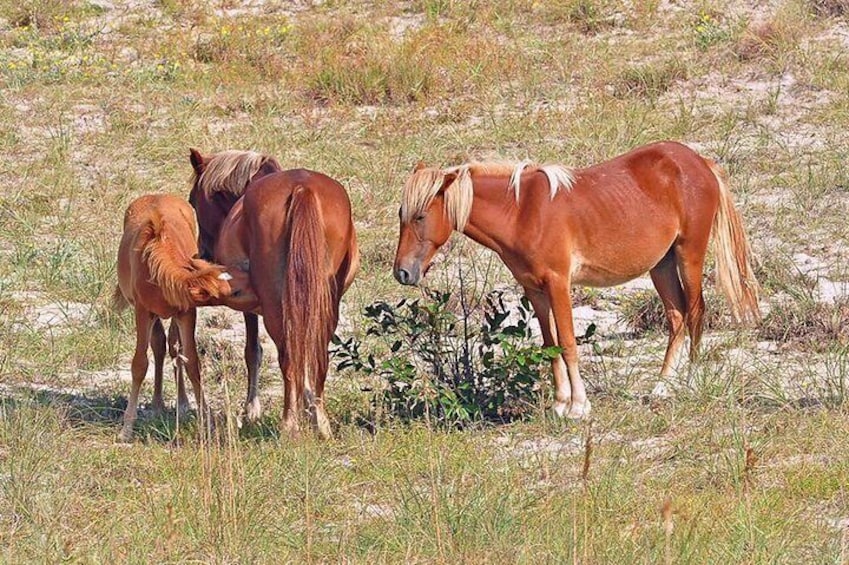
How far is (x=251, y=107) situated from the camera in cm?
1320

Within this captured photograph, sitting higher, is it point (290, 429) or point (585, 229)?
point (585, 229)

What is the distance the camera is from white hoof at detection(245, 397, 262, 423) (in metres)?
7.82

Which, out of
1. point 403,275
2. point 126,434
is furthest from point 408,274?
point 126,434

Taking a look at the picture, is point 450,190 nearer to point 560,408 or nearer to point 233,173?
point 560,408

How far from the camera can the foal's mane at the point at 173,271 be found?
7.05 metres

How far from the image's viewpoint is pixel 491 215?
7.59 metres

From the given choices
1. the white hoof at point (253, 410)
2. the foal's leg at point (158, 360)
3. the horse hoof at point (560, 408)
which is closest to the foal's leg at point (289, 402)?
the white hoof at point (253, 410)

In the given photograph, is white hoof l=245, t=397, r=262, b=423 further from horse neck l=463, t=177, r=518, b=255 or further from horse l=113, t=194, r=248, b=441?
horse neck l=463, t=177, r=518, b=255

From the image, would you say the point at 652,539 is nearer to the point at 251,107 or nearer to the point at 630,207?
the point at 630,207

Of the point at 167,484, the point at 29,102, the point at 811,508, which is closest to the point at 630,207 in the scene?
the point at 811,508

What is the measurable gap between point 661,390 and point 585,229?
97 cm

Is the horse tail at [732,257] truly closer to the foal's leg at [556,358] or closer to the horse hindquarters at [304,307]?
the foal's leg at [556,358]

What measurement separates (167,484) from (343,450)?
984 millimetres

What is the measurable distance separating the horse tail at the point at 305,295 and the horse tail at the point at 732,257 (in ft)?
9.04
